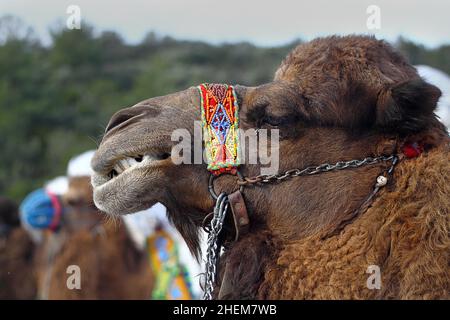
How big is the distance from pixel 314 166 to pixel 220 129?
0.45 meters

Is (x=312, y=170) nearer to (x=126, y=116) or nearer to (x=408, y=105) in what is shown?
(x=408, y=105)

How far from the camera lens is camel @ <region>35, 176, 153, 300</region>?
7.98 meters

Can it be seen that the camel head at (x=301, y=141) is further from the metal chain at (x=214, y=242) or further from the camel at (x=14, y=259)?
the camel at (x=14, y=259)

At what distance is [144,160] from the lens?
124 inches

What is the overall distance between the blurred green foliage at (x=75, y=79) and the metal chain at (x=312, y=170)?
17.5 metres

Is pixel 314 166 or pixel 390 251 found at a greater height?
pixel 314 166

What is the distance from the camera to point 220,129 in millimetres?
3170

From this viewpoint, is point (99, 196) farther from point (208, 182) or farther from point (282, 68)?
point (282, 68)

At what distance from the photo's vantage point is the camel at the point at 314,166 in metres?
2.88

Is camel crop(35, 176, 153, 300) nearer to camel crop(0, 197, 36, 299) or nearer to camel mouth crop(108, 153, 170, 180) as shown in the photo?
camel crop(0, 197, 36, 299)

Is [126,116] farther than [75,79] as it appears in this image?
No

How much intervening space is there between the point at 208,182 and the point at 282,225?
38 cm

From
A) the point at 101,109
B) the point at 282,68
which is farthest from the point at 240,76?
the point at 282,68

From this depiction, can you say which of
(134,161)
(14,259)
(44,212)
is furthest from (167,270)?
(134,161)
